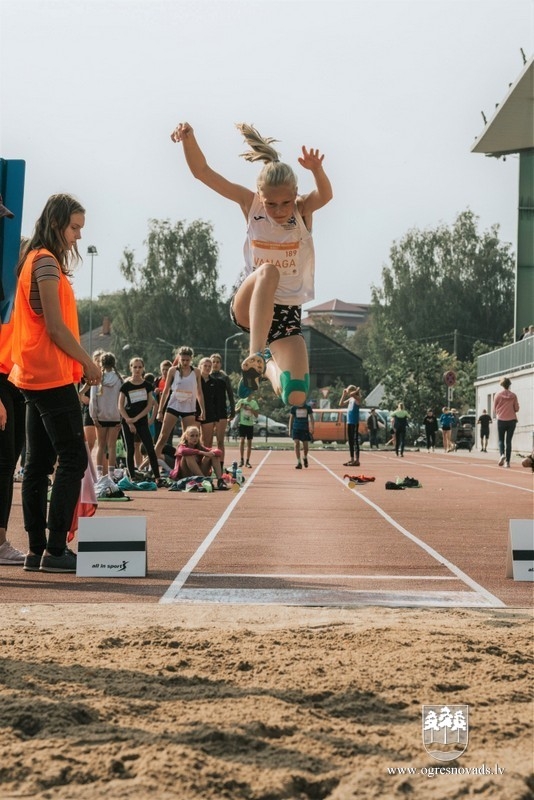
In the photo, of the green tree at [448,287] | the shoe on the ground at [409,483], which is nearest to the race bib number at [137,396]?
the shoe on the ground at [409,483]

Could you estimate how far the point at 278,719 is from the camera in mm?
3684

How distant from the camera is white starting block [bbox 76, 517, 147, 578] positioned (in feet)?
24.2

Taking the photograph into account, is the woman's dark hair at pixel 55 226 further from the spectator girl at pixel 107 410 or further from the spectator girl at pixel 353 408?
the spectator girl at pixel 107 410

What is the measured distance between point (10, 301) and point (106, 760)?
3.57 metres

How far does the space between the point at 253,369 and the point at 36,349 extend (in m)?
1.60

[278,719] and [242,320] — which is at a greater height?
[242,320]

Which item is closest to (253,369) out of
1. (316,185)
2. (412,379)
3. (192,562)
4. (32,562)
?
(316,185)

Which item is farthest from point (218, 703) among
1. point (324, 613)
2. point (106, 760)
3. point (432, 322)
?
point (432, 322)

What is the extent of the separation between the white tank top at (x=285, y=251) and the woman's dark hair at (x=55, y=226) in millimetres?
1388

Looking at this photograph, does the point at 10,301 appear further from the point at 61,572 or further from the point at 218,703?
the point at 218,703

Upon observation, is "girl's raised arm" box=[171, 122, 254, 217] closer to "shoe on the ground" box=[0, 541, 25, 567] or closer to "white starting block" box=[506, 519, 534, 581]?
"white starting block" box=[506, 519, 534, 581]

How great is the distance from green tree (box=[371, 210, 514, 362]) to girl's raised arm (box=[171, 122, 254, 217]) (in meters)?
64.6

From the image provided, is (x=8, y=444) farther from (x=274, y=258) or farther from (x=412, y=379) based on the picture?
(x=412, y=379)

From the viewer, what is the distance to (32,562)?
7508 millimetres
